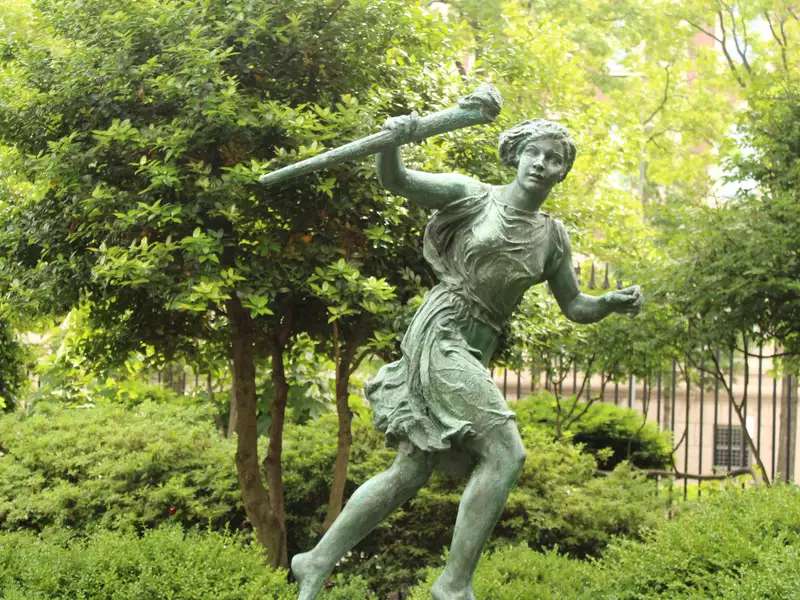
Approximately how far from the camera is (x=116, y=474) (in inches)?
379

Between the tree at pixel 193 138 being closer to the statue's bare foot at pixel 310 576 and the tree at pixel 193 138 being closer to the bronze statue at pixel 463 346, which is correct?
the bronze statue at pixel 463 346

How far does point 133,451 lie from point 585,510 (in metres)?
4.08

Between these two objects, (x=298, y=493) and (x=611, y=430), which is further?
(x=611, y=430)

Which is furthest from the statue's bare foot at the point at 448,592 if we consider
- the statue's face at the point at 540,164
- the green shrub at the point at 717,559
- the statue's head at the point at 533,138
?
the green shrub at the point at 717,559

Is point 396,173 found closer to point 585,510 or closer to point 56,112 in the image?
point 56,112

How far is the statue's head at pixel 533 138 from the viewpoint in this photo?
486cm

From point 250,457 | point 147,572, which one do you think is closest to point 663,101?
point 250,457

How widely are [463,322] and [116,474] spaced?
5628mm

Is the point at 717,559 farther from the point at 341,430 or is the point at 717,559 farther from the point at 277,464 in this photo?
the point at 277,464

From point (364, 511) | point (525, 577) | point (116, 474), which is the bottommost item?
point (525, 577)

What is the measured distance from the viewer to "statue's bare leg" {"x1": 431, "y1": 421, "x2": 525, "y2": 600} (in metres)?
4.64

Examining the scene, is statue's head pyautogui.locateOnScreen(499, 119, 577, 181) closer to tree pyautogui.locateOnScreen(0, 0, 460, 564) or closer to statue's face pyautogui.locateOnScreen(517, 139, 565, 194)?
statue's face pyautogui.locateOnScreen(517, 139, 565, 194)

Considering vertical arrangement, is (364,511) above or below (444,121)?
below

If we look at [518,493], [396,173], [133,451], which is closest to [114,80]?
[396,173]
